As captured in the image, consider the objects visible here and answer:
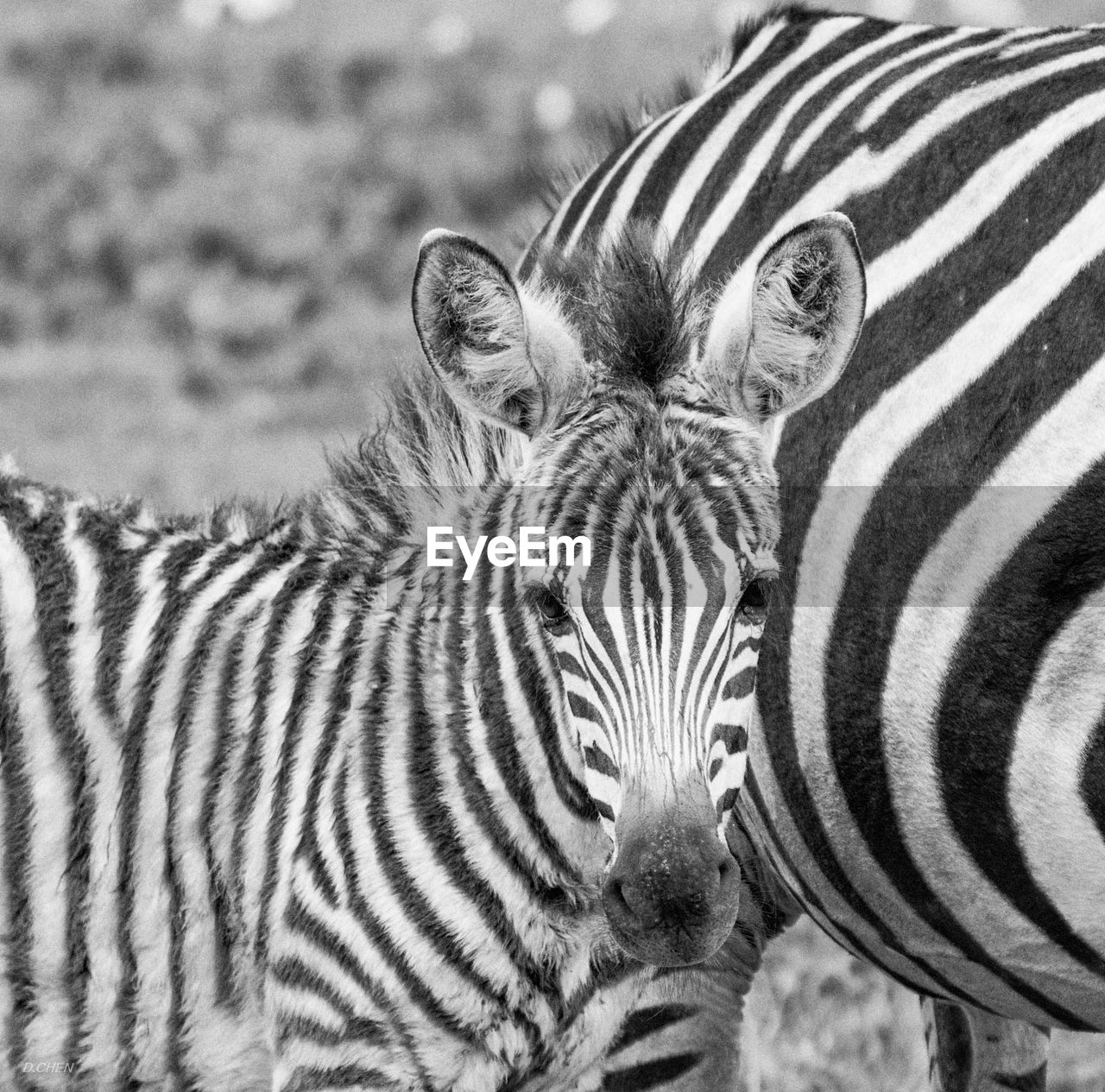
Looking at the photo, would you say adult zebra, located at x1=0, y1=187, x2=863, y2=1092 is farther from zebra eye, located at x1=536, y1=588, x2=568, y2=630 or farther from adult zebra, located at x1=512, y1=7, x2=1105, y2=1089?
adult zebra, located at x1=512, y1=7, x2=1105, y2=1089

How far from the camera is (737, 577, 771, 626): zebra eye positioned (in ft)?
11.3

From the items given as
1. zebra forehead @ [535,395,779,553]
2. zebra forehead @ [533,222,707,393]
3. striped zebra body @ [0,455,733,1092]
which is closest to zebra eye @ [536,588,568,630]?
zebra forehead @ [535,395,779,553]

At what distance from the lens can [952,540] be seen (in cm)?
363

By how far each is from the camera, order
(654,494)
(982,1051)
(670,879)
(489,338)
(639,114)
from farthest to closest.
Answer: (639,114), (982,1051), (489,338), (654,494), (670,879)

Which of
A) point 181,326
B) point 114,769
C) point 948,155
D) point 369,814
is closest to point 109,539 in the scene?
point 114,769

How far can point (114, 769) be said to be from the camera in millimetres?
3941

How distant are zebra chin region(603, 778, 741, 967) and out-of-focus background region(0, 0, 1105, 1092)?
734cm

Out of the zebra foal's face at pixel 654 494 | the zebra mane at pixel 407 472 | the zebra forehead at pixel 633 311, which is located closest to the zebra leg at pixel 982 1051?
the zebra foal's face at pixel 654 494

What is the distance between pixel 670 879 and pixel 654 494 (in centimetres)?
80

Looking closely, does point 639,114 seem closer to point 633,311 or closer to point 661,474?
point 633,311

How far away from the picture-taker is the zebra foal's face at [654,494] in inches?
126

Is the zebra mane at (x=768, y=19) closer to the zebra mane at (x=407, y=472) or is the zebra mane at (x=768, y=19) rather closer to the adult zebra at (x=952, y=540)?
the adult zebra at (x=952, y=540)

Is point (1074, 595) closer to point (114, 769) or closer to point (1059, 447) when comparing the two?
point (1059, 447)

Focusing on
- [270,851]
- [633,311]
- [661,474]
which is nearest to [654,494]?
[661,474]
